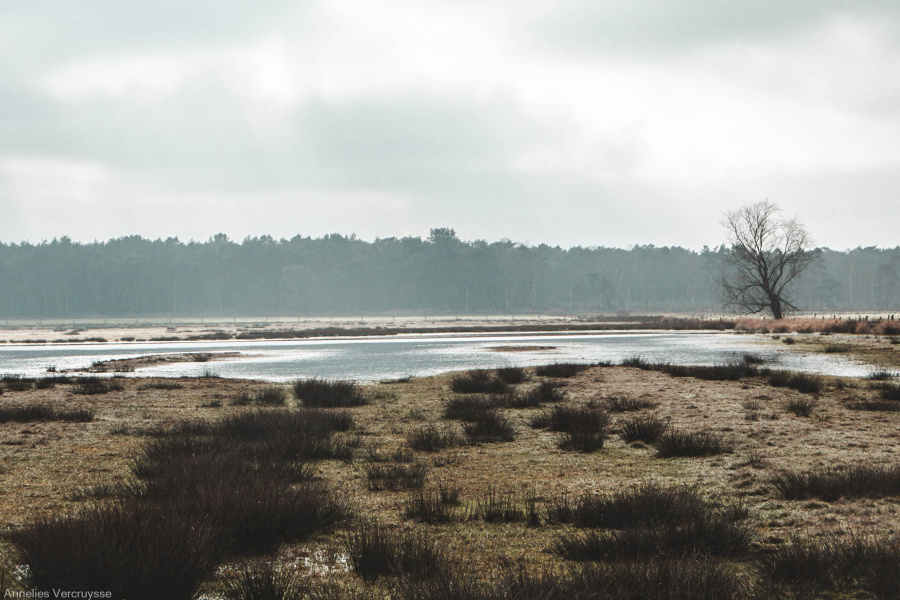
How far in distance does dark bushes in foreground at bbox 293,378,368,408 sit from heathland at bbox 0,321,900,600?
170 mm

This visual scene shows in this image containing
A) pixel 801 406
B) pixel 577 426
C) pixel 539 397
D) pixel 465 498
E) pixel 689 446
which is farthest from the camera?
pixel 539 397

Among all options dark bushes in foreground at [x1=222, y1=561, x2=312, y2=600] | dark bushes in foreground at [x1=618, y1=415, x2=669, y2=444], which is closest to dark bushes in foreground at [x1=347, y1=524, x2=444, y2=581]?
dark bushes in foreground at [x1=222, y1=561, x2=312, y2=600]

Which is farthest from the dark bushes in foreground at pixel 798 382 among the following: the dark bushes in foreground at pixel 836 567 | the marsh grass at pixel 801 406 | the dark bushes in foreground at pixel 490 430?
the dark bushes in foreground at pixel 836 567

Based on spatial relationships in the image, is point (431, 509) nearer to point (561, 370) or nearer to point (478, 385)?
point (478, 385)

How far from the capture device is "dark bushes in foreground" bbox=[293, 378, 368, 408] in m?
18.3

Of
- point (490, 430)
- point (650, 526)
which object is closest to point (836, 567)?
point (650, 526)

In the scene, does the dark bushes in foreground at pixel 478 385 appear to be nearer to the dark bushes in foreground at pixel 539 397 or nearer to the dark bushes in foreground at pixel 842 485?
the dark bushes in foreground at pixel 539 397

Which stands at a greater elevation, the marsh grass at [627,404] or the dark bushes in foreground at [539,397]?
the marsh grass at [627,404]

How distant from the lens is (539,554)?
617 cm

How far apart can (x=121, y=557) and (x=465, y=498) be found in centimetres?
451

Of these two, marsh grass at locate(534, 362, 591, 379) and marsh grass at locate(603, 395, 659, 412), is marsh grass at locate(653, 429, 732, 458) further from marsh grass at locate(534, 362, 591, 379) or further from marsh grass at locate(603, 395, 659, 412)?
marsh grass at locate(534, 362, 591, 379)

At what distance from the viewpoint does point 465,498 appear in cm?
847

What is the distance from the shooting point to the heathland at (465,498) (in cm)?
490

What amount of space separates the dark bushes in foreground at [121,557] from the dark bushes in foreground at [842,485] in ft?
20.8
